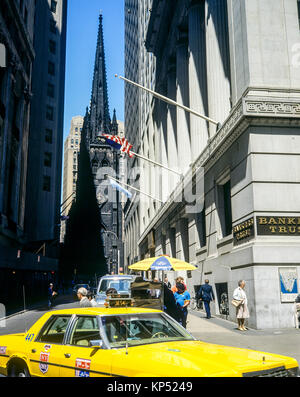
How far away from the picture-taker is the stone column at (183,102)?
28766 mm

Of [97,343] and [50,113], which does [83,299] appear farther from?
[50,113]

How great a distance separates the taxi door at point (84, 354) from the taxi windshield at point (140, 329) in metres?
0.19

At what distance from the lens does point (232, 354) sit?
4672mm

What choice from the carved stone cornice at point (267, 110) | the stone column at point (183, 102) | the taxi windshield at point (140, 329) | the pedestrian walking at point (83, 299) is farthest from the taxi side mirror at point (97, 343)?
the stone column at point (183, 102)

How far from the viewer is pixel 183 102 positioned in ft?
100

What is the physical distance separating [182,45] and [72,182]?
144383 mm

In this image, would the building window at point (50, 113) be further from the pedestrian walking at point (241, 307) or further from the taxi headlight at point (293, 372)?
the taxi headlight at point (293, 372)

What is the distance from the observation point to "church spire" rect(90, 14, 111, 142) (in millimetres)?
126938

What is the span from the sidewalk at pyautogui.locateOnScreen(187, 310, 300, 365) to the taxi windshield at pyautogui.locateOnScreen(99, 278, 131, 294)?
319cm

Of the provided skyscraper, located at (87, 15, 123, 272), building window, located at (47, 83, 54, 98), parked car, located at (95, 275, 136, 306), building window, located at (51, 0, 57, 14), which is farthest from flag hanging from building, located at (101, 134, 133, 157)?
skyscraper, located at (87, 15, 123, 272)

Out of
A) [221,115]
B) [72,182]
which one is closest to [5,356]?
[221,115]

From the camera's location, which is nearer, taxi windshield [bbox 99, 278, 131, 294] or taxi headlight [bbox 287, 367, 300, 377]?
taxi headlight [bbox 287, 367, 300, 377]

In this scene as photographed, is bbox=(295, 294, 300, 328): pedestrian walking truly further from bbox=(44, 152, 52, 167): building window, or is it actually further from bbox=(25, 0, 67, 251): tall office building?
bbox=(44, 152, 52, 167): building window

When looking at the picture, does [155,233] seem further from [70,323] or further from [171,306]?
[70,323]
